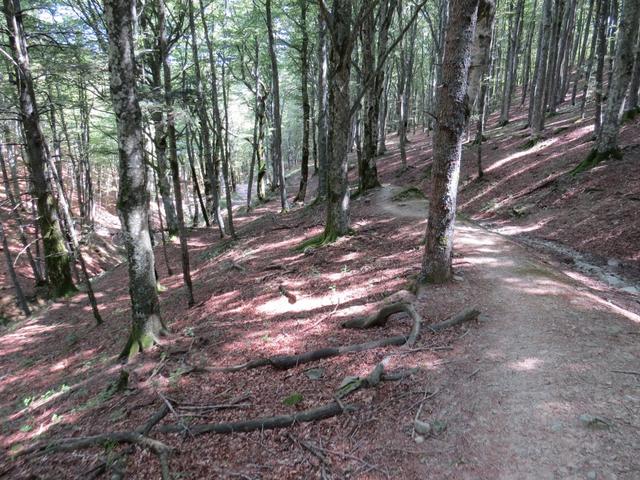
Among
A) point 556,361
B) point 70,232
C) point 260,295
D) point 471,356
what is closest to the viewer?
point 556,361

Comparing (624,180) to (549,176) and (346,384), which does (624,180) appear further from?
(346,384)

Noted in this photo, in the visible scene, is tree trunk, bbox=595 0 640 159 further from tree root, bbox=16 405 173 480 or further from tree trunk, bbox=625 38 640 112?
tree root, bbox=16 405 173 480

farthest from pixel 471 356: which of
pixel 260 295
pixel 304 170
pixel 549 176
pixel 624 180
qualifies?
pixel 304 170

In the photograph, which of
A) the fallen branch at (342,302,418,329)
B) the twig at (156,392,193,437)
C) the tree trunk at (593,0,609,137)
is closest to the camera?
the twig at (156,392,193,437)

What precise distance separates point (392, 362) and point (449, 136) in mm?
3627

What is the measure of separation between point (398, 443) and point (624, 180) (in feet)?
38.7

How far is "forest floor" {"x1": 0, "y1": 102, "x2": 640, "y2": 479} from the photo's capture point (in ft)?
11.0

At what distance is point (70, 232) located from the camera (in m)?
10.3

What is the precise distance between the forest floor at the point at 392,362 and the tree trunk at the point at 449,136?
0.61 m

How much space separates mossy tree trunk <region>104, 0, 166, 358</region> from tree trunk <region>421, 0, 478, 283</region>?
5165 mm

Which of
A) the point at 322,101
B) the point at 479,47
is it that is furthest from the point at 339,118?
the point at 322,101

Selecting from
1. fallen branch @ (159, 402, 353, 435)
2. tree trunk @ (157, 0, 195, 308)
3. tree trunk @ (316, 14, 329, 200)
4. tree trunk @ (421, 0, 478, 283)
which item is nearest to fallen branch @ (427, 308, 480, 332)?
tree trunk @ (421, 0, 478, 283)

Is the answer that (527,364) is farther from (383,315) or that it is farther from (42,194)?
(42,194)

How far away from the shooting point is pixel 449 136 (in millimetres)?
5855
